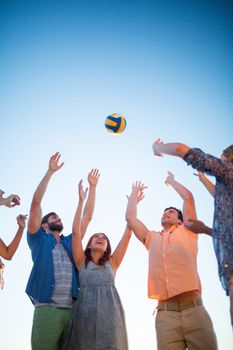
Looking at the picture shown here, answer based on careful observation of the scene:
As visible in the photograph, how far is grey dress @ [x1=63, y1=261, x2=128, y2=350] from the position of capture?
15.4 ft

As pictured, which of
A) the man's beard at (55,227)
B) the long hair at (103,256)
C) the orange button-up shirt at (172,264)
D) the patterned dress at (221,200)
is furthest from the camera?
the man's beard at (55,227)

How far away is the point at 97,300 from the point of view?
497 centimetres

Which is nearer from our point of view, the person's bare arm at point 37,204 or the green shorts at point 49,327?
the green shorts at point 49,327

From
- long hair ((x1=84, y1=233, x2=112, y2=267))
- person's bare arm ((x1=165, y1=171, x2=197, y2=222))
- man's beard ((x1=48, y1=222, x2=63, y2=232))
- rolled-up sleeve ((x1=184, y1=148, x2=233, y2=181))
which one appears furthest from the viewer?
man's beard ((x1=48, y1=222, x2=63, y2=232))

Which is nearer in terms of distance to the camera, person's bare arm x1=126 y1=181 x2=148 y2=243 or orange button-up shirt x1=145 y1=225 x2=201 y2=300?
orange button-up shirt x1=145 y1=225 x2=201 y2=300

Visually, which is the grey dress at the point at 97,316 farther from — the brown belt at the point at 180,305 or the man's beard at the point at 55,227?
the man's beard at the point at 55,227

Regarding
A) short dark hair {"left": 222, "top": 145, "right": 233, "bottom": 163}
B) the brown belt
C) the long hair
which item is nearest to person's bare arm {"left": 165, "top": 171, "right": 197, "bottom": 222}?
the brown belt

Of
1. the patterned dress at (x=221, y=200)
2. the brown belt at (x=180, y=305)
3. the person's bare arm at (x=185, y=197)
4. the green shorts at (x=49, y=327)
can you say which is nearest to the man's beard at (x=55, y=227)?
the green shorts at (x=49, y=327)

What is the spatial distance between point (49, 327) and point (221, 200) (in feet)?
9.46

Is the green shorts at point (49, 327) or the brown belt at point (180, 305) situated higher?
the brown belt at point (180, 305)

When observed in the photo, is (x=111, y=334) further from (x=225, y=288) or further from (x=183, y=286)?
(x=225, y=288)

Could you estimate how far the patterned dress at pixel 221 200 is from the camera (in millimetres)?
3160

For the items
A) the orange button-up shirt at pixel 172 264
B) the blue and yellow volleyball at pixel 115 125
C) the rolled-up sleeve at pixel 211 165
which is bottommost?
the orange button-up shirt at pixel 172 264

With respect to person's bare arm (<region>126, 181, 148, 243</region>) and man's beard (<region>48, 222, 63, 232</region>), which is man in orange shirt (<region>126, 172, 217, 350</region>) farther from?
man's beard (<region>48, 222, 63, 232</region>)
